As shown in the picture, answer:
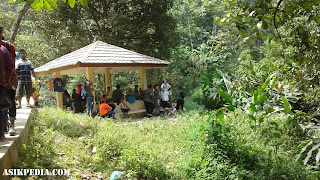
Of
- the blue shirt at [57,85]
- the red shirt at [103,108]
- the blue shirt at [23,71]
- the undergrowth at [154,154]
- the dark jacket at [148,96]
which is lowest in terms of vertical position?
the undergrowth at [154,154]

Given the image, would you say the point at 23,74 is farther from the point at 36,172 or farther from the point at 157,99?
the point at 157,99

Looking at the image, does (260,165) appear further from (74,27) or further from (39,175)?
(74,27)

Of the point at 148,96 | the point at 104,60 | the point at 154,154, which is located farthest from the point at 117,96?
the point at 154,154

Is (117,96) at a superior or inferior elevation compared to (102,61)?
inferior

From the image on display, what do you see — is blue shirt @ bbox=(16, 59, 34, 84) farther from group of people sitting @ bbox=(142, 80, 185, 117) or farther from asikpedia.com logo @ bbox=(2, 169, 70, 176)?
group of people sitting @ bbox=(142, 80, 185, 117)

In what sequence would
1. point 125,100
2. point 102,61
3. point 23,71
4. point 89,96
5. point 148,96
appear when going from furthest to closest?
point 125,100 < point 148,96 < point 102,61 < point 89,96 < point 23,71

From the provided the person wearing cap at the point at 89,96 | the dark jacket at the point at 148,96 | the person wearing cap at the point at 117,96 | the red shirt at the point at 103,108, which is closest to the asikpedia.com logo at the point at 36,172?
the red shirt at the point at 103,108

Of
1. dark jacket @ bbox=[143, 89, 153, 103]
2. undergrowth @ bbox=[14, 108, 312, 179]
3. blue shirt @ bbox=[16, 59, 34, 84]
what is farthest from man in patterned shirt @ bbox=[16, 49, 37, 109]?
dark jacket @ bbox=[143, 89, 153, 103]

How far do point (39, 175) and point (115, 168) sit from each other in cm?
137

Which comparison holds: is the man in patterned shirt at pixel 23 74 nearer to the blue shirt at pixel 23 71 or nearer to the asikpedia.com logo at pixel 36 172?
the blue shirt at pixel 23 71

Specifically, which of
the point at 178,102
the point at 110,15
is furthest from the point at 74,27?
the point at 178,102

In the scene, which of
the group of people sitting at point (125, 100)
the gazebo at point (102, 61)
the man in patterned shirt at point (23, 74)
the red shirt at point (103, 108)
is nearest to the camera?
the man in patterned shirt at point (23, 74)

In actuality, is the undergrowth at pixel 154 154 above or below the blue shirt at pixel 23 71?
below

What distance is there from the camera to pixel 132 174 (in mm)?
4570
